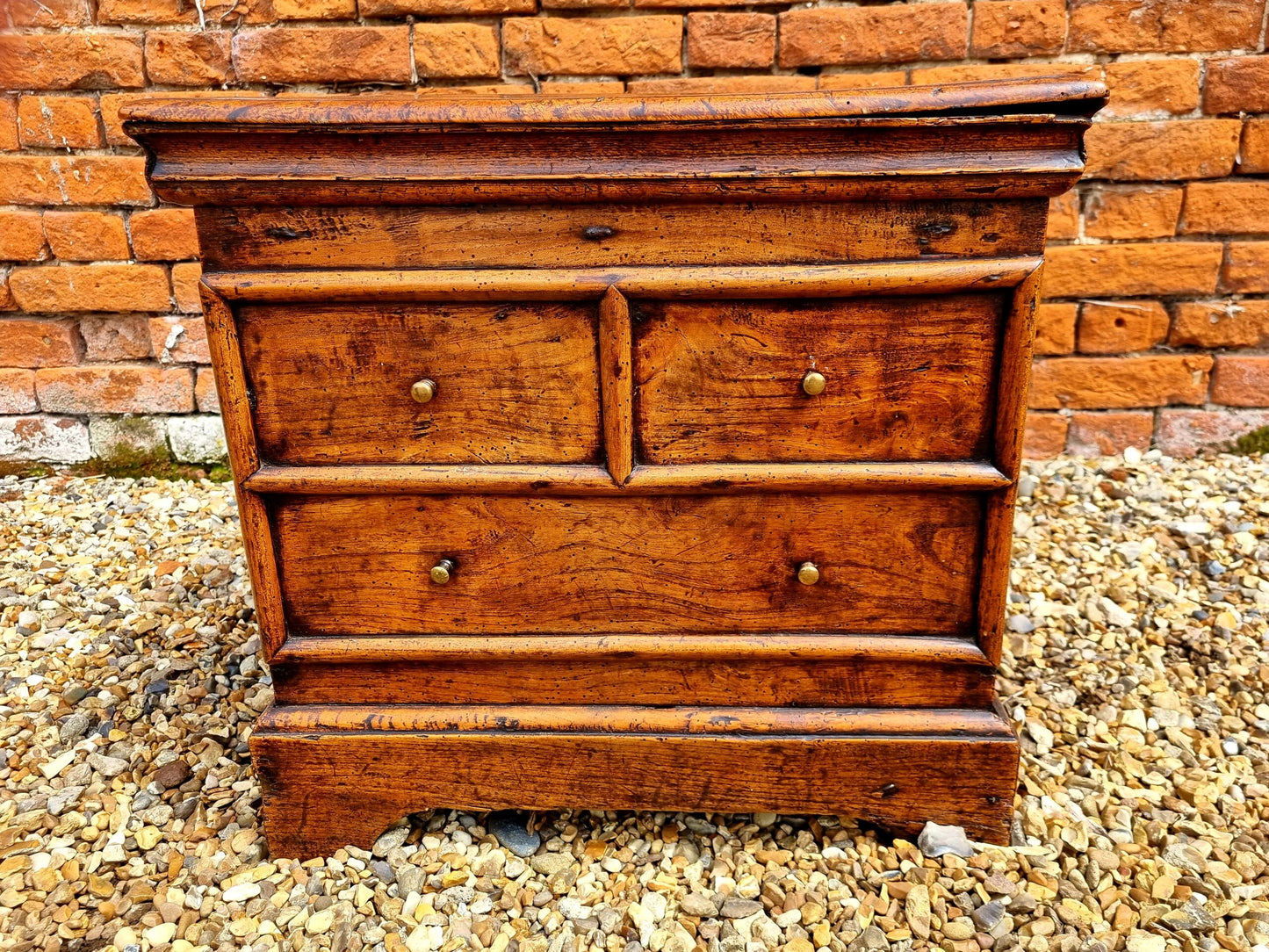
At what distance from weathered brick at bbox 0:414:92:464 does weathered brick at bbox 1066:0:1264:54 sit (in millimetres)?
3182

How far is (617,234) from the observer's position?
1.20 meters

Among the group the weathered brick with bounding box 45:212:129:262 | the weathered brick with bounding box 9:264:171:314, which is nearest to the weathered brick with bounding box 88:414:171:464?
the weathered brick with bounding box 9:264:171:314

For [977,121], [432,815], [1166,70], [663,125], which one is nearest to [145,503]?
[432,815]

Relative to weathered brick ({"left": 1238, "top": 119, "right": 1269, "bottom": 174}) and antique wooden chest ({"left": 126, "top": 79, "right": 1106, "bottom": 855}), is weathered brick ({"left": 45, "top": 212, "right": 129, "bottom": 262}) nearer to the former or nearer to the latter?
antique wooden chest ({"left": 126, "top": 79, "right": 1106, "bottom": 855})

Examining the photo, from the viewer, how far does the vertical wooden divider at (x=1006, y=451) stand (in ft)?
3.90

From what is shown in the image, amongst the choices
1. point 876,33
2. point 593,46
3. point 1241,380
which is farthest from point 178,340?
point 1241,380

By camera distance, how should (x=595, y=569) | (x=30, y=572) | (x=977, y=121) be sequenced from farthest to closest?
(x=30, y=572), (x=595, y=569), (x=977, y=121)

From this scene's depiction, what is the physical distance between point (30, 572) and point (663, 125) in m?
2.12

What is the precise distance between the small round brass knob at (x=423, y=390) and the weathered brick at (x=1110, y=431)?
83.9 inches

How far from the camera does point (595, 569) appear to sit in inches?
52.9

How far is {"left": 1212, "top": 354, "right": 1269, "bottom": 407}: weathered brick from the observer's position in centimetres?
250

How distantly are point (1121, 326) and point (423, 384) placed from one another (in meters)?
2.17

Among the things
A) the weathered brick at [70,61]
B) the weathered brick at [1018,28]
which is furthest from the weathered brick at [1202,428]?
the weathered brick at [70,61]

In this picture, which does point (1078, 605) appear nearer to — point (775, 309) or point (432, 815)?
point (775, 309)
